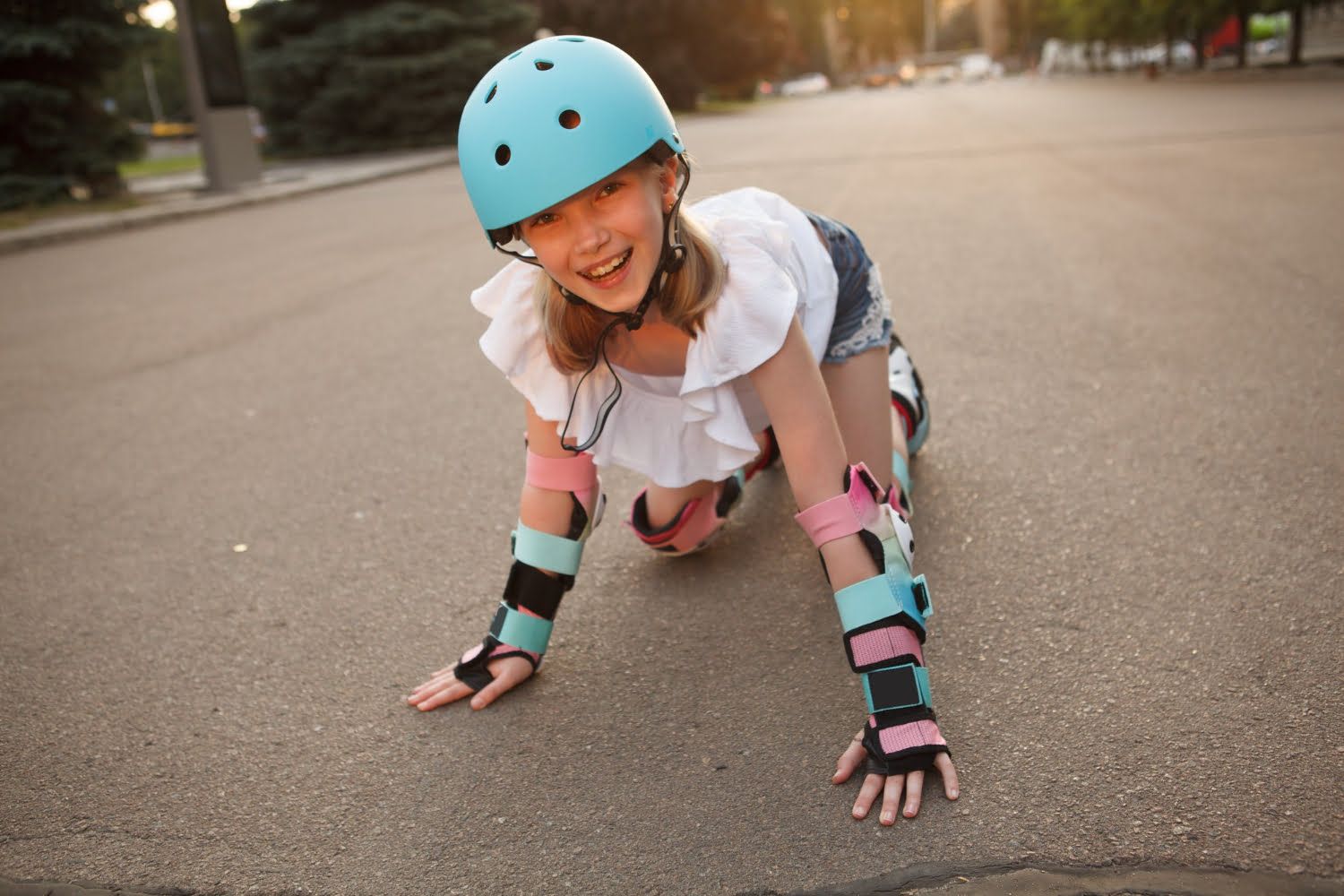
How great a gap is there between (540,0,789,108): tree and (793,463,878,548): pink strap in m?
34.8

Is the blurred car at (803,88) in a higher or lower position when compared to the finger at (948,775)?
lower

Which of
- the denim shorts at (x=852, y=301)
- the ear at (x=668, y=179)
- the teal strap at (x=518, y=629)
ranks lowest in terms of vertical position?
the teal strap at (x=518, y=629)

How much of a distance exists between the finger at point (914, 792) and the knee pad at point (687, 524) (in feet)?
3.60

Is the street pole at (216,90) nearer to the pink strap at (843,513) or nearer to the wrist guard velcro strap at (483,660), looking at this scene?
the wrist guard velcro strap at (483,660)

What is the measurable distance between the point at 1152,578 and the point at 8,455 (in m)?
4.17

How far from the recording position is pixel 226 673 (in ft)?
8.83

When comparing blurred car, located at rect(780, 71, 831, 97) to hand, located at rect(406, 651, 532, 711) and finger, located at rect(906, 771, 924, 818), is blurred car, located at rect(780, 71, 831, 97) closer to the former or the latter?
hand, located at rect(406, 651, 532, 711)

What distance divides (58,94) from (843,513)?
15.3 meters

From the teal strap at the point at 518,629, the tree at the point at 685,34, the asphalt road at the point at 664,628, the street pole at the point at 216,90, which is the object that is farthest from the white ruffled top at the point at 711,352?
the tree at the point at 685,34

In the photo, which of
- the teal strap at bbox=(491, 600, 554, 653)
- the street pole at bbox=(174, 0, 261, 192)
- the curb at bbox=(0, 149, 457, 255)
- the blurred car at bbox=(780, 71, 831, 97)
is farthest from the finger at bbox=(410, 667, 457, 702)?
the blurred car at bbox=(780, 71, 831, 97)

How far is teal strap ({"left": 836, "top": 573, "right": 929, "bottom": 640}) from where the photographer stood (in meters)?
2.12

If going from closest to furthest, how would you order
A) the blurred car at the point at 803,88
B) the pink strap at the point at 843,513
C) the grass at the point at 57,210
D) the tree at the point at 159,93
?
the pink strap at the point at 843,513 → the grass at the point at 57,210 → the tree at the point at 159,93 → the blurred car at the point at 803,88

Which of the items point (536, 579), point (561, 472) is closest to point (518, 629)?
point (536, 579)

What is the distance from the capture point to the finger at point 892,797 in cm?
197
